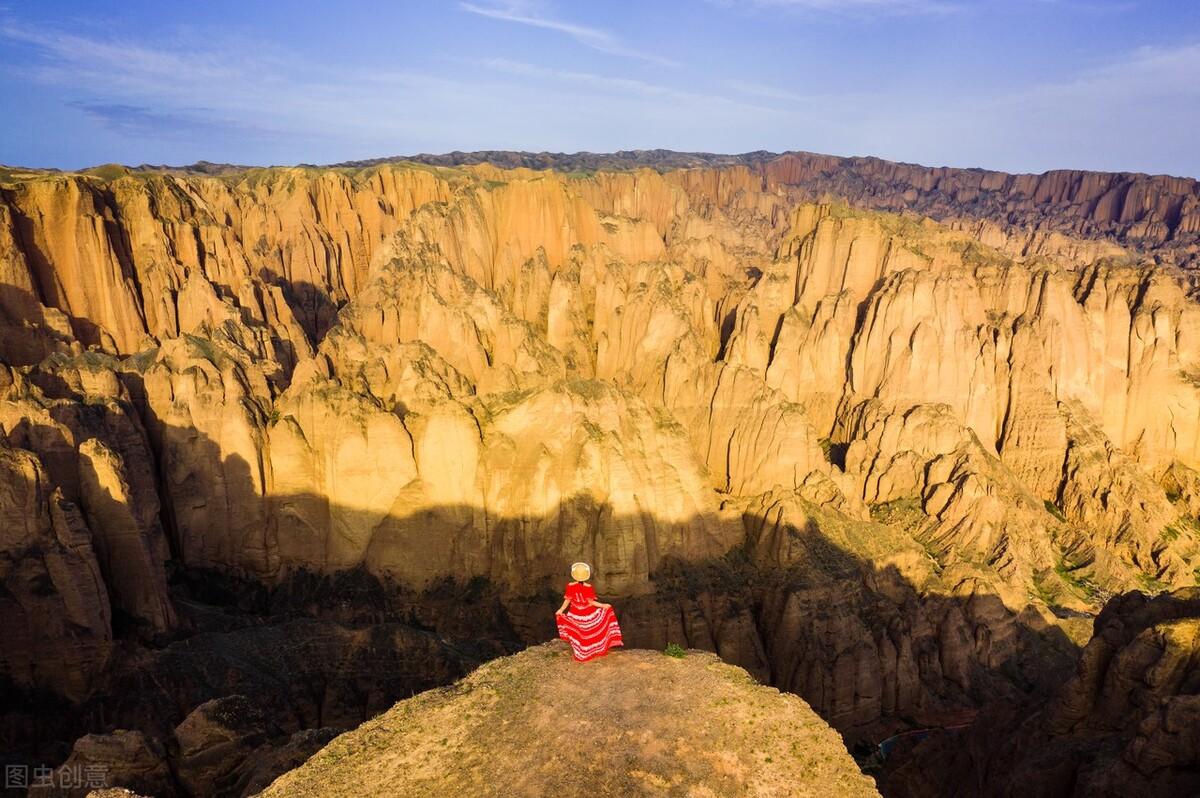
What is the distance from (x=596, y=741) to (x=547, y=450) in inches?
921

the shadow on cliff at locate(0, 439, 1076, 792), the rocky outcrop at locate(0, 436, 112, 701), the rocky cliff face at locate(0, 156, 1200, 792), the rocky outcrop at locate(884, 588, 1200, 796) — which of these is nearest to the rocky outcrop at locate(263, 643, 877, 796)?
the rocky cliff face at locate(0, 156, 1200, 792)

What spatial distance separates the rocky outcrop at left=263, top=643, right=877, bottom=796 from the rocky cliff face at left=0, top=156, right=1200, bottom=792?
23.0 feet

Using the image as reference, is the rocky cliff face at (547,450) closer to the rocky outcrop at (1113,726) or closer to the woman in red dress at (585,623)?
the woman in red dress at (585,623)

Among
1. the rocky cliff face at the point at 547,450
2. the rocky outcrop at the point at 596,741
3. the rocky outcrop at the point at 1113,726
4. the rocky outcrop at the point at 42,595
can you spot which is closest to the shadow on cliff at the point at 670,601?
the rocky cliff face at the point at 547,450

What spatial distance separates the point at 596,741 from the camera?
1622 centimetres

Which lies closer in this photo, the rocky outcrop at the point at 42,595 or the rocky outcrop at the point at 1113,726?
the rocky outcrop at the point at 1113,726

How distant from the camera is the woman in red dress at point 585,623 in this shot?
18188 millimetres

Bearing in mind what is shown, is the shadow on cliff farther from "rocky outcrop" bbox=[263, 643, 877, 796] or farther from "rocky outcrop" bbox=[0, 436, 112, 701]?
"rocky outcrop" bbox=[263, 643, 877, 796]

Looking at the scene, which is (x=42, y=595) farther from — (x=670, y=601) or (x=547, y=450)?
(x=670, y=601)

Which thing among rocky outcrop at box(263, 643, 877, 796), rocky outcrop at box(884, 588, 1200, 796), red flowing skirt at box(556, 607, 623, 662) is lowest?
rocky outcrop at box(884, 588, 1200, 796)

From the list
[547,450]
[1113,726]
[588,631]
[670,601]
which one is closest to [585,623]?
[588,631]

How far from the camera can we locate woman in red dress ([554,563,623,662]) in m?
18.2

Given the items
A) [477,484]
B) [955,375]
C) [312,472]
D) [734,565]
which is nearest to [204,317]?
[312,472]

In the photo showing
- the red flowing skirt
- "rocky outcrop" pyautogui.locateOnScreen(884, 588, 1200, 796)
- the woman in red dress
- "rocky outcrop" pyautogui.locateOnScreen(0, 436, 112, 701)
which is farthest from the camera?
"rocky outcrop" pyautogui.locateOnScreen(0, 436, 112, 701)
